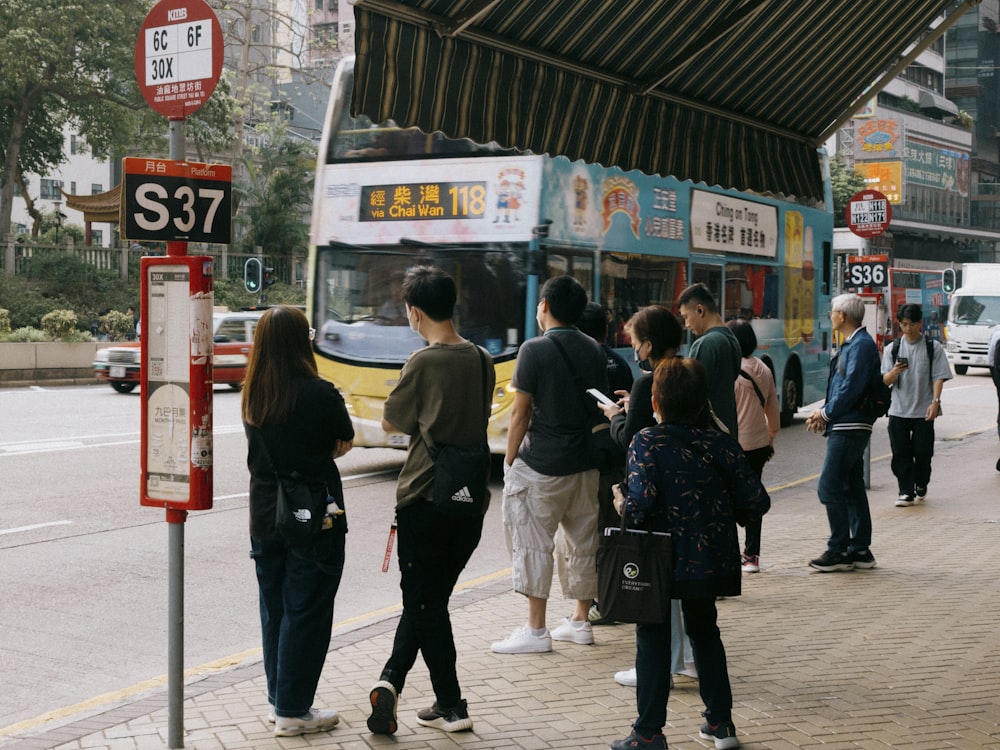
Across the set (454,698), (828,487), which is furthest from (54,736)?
(828,487)

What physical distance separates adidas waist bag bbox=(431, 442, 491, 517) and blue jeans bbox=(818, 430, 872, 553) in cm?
395

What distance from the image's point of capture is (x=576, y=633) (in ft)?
21.1

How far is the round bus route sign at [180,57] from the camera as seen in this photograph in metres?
4.82

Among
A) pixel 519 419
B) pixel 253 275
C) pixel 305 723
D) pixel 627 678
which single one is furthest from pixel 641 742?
pixel 253 275

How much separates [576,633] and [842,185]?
5978 centimetres

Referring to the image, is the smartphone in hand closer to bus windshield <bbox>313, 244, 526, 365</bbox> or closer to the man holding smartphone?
bus windshield <bbox>313, 244, 526, 365</bbox>

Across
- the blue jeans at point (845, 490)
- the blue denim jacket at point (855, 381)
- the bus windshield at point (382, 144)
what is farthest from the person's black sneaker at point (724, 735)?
the bus windshield at point (382, 144)

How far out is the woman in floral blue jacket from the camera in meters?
4.64

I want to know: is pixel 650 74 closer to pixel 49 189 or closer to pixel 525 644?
pixel 525 644

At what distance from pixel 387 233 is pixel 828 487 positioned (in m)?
5.88

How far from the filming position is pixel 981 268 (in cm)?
3747

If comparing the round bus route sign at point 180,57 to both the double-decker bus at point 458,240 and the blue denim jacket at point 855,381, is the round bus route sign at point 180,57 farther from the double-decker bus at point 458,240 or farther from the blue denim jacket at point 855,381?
the double-decker bus at point 458,240

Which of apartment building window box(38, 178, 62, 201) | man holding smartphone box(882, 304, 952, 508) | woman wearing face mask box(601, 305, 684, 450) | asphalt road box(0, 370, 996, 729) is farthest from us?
apartment building window box(38, 178, 62, 201)

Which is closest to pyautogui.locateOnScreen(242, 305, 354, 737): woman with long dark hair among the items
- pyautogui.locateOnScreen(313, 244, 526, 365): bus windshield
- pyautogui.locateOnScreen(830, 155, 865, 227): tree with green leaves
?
pyautogui.locateOnScreen(313, 244, 526, 365): bus windshield
